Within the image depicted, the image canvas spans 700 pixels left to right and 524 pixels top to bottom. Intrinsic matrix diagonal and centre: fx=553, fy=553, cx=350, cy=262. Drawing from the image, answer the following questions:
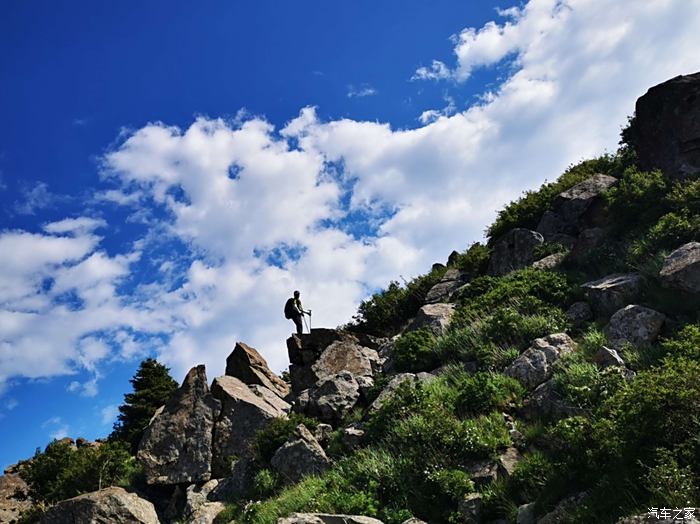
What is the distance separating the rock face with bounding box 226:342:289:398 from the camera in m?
23.4

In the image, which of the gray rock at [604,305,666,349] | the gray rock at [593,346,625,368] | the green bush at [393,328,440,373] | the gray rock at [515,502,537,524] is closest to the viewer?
the gray rock at [515,502,537,524]

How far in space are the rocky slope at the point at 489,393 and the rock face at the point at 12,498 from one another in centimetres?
40

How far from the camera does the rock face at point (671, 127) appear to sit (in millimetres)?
18891

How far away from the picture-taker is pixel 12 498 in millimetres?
25391

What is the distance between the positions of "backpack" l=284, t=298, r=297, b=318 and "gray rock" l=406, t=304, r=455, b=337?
25.9ft

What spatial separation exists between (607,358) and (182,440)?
43.2 ft

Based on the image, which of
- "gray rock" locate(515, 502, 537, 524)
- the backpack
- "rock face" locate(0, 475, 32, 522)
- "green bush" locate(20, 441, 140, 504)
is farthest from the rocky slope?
the backpack

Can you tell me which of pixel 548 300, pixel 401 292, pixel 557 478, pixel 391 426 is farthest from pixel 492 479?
pixel 401 292

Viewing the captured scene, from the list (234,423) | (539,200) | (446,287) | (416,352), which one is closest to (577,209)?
(539,200)

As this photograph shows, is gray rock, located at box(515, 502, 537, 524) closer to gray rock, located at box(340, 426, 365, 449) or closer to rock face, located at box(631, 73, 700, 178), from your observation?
gray rock, located at box(340, 426, 365, 449)

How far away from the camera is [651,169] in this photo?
→ 20125mm

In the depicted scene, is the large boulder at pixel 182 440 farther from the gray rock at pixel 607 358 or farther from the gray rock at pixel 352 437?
the gray rock at pixel 607 358

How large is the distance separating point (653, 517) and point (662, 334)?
305 inches

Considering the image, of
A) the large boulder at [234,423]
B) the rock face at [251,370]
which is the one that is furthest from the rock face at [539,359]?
the rock face at [251,370]
